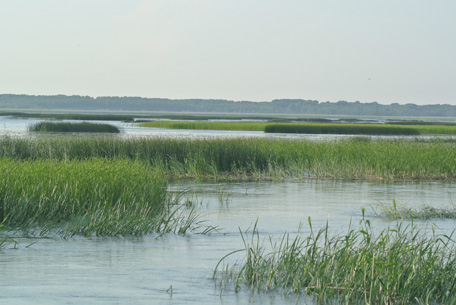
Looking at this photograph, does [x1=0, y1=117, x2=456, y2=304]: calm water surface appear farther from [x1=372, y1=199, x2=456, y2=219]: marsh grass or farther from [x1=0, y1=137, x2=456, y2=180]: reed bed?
[x1=0, y1=137, x2=456, y2=180]: reed bed

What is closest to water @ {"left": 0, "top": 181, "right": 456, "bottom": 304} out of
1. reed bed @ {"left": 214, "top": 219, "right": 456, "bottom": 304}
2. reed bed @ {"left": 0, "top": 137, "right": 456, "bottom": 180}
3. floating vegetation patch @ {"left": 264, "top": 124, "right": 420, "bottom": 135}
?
reed bed @ {"left": 214, "top": 219, "right": 456, "bottom": 304}

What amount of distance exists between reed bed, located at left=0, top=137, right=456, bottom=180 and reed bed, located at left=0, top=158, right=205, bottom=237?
957cm

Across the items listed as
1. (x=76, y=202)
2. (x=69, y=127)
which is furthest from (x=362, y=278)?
(x=69, y=127)

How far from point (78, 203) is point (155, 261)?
286 centimetres

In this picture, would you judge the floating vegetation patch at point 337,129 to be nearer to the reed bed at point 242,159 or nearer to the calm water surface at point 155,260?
the reed bed at point 242,159

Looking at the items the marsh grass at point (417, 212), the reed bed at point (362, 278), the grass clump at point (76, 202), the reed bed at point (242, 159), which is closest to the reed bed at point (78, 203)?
the grass clump at point (76, 202)

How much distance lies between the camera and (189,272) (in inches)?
397

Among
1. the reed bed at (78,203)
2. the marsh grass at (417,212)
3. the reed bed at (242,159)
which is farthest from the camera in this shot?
the reed bed at (242,159)

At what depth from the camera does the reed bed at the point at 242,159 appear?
81.0ft

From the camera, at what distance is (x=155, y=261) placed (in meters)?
10.7

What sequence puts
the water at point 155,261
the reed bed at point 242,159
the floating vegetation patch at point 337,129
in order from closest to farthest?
the water at point 155,261
the reed bed at point 242,159
the floating vegetation patch at point 337,129

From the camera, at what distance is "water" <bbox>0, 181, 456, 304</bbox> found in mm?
8547

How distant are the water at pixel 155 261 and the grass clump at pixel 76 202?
344mm

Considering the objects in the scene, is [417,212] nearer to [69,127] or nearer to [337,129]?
[69,127]
